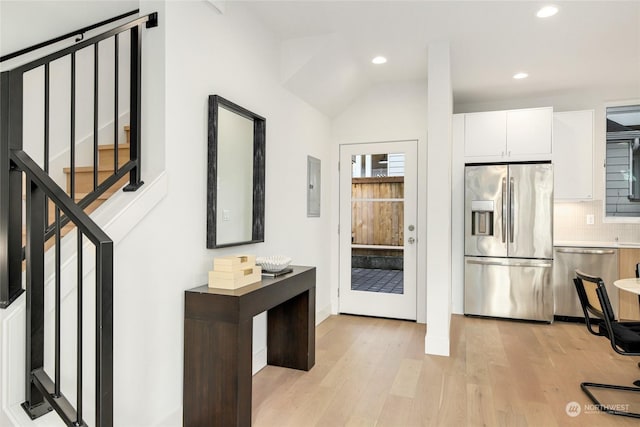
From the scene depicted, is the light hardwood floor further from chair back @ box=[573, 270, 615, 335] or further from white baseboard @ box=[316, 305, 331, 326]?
chair back @ box=[573, 270, 615, 335]

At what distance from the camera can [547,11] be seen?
2910 mm

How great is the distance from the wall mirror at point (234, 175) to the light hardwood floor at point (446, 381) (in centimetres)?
111

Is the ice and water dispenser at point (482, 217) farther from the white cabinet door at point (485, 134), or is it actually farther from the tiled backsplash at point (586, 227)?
the tiled backsplash at point (586, 227)

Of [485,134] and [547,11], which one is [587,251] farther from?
[547,11]

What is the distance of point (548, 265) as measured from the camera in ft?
14.3

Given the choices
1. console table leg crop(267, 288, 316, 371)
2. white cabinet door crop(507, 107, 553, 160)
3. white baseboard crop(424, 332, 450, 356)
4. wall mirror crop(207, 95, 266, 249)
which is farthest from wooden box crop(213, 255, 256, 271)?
white cabinet door crop(507, 107, 553, 160)

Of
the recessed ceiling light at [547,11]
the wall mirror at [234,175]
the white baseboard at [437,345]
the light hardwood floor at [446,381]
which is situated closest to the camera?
the light hardwood floor at [446,381]

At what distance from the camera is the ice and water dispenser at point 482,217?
450cm

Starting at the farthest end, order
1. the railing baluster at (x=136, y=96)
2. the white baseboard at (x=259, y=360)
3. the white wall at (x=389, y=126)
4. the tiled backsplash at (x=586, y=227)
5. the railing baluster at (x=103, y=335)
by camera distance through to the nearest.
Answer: the tiled backsplash at (x=586, y=227)
the white wall at (x=389, y=126)
the white baseboard at (x=259, y=360)
the railing baluster at (x=136, y=96)
the railing baluster at (x=103, y=335)

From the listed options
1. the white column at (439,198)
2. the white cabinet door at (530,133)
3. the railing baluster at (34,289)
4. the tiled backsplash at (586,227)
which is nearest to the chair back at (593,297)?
the white column at (439,198)

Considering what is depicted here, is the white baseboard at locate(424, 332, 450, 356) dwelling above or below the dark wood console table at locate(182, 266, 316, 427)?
below

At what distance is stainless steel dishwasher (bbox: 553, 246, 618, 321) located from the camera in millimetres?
4324

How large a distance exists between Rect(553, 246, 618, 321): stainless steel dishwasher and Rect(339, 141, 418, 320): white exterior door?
1.63 metres

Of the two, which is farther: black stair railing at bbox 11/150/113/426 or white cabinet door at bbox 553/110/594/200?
white cabinet door at bbox 553/110/594/200
